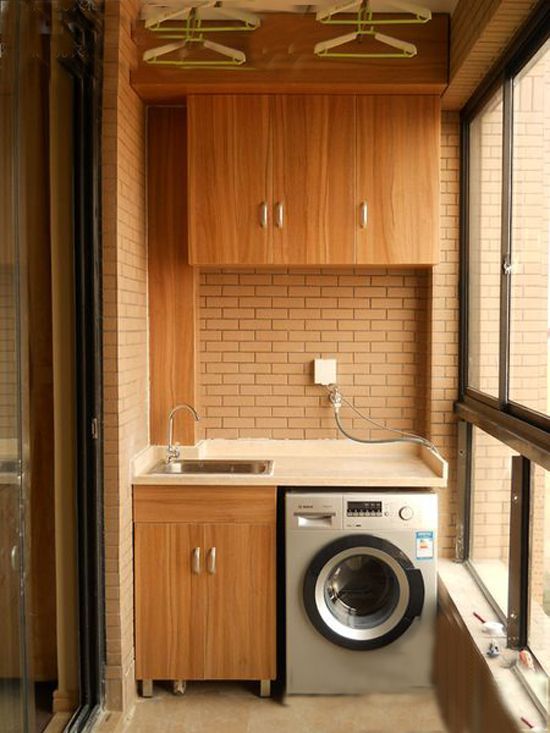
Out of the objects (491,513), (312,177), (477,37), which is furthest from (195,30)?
(491,513)

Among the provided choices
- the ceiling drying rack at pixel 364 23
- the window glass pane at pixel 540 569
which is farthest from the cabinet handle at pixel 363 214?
the window glass pane at pixel 540 569

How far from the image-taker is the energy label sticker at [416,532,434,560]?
333cm

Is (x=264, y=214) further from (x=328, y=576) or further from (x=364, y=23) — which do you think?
(x=328, y=576)

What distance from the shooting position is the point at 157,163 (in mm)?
3795

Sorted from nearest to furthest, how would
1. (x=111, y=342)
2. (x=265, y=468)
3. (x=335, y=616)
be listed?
(x=111, y=342) < (x=335, y=616) < (x=265, y=468)

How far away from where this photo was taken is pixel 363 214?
357 centimetres

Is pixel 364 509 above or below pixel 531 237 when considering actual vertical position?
below

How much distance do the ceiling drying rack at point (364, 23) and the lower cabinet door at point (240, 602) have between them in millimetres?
2065

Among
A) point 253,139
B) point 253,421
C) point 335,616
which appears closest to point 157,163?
point 253,139

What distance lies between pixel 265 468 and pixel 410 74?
189 cm

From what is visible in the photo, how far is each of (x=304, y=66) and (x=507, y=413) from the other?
174 cm

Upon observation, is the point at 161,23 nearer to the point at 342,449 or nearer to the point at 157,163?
the point at 157,163

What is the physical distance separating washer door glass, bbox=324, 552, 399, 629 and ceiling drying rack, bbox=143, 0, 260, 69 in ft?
7.36

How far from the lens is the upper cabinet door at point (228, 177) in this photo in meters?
3.56
